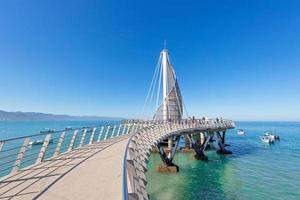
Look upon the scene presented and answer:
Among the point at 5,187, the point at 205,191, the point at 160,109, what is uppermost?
the point at 160,109

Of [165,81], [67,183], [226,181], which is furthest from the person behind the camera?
[165,81]

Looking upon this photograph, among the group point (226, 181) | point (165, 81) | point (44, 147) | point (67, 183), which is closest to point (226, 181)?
point (226, 181)

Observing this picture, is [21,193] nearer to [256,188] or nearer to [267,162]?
[256,188]

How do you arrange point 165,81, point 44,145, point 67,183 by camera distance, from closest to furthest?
point 67,183, point 44,145, point 165,81

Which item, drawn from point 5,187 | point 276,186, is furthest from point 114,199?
point 276,186

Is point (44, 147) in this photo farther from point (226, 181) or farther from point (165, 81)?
point (165, 81)

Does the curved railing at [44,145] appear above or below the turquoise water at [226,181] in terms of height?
above

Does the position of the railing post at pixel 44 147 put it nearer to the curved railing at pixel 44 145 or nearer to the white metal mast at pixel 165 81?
the curved railing at pixel 44 145

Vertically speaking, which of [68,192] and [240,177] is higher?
[68,192]

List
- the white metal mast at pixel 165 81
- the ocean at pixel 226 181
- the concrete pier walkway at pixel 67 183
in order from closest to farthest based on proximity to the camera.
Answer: the concrete pier walkway at pixel 67 183 → the ocean at pixel 226 181 → the white metal mast at pixel 165 81

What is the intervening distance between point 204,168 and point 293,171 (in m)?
8.87

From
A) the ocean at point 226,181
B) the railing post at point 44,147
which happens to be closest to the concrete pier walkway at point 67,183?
the railing post at point 44,147

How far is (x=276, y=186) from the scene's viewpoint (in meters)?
16.0

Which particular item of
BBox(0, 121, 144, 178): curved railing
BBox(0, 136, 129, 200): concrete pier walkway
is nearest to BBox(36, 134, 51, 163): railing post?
BBox(0, 121, 144, 178): curved railing
